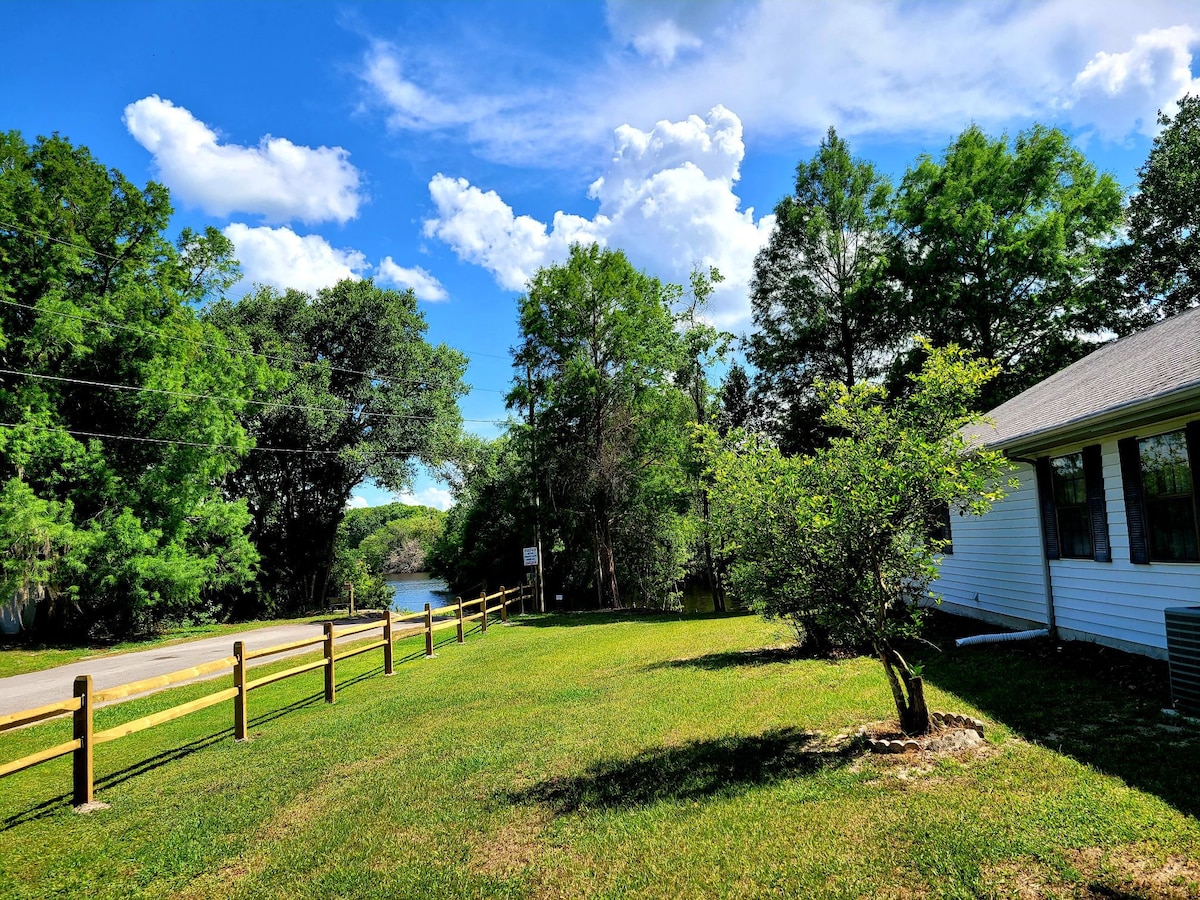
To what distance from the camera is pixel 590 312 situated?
26.2 m

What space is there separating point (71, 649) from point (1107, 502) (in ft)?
78.9

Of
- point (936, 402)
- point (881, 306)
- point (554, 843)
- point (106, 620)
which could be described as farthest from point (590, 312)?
point (554, 843)

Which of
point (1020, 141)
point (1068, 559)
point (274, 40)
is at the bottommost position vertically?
point (1068, 559)

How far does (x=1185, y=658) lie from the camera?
5.70m

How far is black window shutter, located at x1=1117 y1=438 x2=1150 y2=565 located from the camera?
7.56 meters

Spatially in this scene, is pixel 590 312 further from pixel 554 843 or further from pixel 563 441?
pixel 554 843

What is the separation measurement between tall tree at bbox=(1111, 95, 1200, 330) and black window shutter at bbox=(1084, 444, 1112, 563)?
19.2 metres

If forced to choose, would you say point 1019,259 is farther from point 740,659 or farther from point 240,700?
point 240,700

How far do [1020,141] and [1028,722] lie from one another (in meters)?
24.6

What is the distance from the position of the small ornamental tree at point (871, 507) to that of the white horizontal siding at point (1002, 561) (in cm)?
543

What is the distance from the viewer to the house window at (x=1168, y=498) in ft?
22.8

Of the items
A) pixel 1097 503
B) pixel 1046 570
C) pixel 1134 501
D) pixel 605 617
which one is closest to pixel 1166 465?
pixel 1134 501

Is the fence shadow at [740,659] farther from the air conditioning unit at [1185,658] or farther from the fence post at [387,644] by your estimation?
the fence post at [387,644]

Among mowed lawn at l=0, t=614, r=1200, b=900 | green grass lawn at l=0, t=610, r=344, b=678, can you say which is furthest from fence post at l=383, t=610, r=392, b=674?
green grass lawn at l=0, t=610, r=344, b=678
